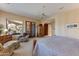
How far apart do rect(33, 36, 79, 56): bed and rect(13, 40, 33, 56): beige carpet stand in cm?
8

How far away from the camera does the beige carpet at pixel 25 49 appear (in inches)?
65.4

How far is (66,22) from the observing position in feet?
5.84

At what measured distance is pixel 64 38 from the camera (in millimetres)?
1814

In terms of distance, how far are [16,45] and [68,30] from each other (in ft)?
2.64

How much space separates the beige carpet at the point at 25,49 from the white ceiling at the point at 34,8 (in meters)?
0.43

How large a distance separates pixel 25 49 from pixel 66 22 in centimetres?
74

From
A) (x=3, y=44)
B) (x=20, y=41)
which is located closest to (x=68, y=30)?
(x=20, y=41)

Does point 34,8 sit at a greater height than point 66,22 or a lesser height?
greater

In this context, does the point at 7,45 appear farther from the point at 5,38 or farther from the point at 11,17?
the point at 11,17

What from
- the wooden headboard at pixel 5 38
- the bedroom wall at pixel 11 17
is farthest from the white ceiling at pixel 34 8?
the wooden headboard at pixel 5 38

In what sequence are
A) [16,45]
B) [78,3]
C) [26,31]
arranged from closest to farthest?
[78,3] < [16,45] < [26,31]

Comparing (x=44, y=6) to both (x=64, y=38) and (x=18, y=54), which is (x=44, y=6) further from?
(x=18, y=54)

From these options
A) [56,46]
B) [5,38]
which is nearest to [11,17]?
[5,38]

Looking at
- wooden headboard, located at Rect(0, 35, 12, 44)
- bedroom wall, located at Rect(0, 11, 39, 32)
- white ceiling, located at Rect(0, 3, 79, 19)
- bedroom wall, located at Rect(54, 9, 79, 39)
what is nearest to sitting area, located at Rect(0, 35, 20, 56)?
wooden headboard, located at Rect(0, 35, 12, 44)
